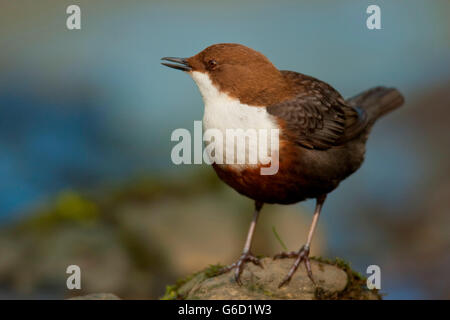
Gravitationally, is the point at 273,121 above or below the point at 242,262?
above

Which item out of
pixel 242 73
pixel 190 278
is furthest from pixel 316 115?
pixel 190 278

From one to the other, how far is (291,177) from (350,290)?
1.10 m

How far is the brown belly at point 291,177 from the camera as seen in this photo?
4.20 metres

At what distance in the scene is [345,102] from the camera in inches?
201

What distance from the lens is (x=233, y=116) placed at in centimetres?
418

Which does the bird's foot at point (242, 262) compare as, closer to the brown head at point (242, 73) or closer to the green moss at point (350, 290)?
the green moss at point (350, 290)

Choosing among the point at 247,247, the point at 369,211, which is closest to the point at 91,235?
the point at 247,247

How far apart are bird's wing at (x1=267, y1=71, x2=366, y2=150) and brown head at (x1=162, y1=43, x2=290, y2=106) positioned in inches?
5.2

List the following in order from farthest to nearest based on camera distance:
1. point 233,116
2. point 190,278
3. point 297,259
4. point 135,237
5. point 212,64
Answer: point 135,237 < point 190,278 < point 297,259 < point 212,64 < point 233,116

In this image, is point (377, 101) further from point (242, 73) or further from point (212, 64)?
point (212, 64)

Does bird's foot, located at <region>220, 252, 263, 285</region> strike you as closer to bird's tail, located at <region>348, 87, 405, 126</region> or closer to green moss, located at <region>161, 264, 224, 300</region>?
green moss, located at <region>161, 264, 224, 300</region>

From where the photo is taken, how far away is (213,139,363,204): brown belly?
420 centimetres

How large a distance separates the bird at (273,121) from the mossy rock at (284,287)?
63 millimetres

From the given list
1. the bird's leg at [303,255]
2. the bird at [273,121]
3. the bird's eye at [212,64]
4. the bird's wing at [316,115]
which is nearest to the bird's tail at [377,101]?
the bird's wing at [316,115]
